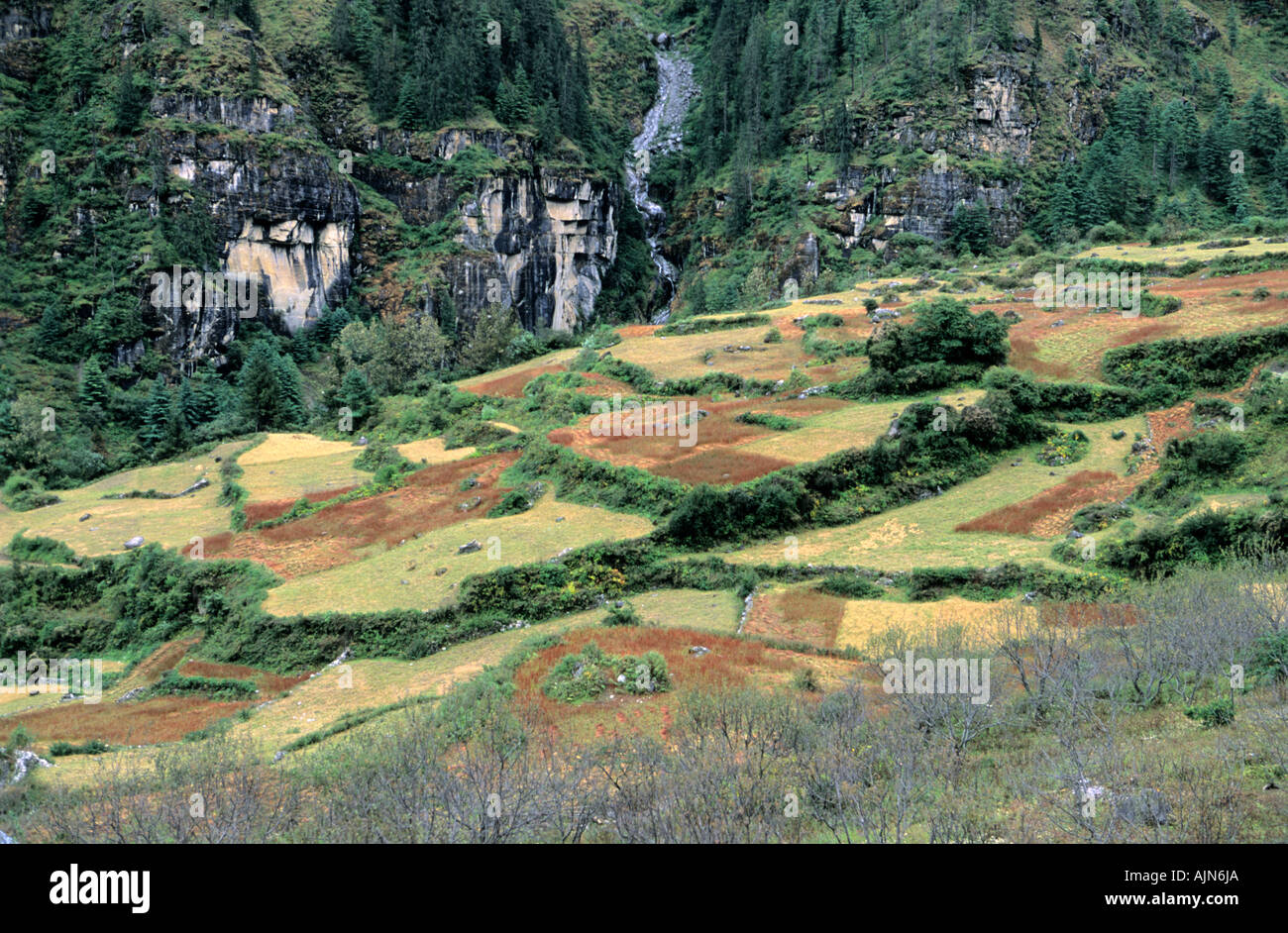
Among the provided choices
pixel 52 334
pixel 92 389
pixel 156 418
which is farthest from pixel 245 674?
pixel 52 334

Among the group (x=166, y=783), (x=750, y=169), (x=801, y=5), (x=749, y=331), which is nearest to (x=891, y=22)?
(x=801, y=5)

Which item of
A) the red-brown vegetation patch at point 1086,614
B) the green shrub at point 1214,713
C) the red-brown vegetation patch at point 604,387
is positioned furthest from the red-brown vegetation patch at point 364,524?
the green shrub at point 1214,713

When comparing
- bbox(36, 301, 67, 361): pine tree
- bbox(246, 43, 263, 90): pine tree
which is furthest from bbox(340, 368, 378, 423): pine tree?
bbox(246, 43, 263, 90): pine tree

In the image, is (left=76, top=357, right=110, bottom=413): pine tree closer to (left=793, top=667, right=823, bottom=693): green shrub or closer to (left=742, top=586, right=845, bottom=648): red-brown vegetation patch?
(left=742, top=586, right=845, bottom=648): red-brown vegetation patch

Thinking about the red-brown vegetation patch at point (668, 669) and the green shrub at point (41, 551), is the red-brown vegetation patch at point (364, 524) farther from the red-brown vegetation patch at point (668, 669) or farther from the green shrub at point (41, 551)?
the red-brown vegetation patch at point (668, 669)

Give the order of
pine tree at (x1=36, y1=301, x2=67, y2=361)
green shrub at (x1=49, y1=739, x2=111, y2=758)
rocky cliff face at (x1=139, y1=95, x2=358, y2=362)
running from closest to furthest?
green shrub at (x1=49, y1=739, x2=111, y2=758) < pine tree at (x1=36, y1=301, x2=67, y2=361) < rocky cliff face at (x1=139, y1=95, x2=358, y2=362)
